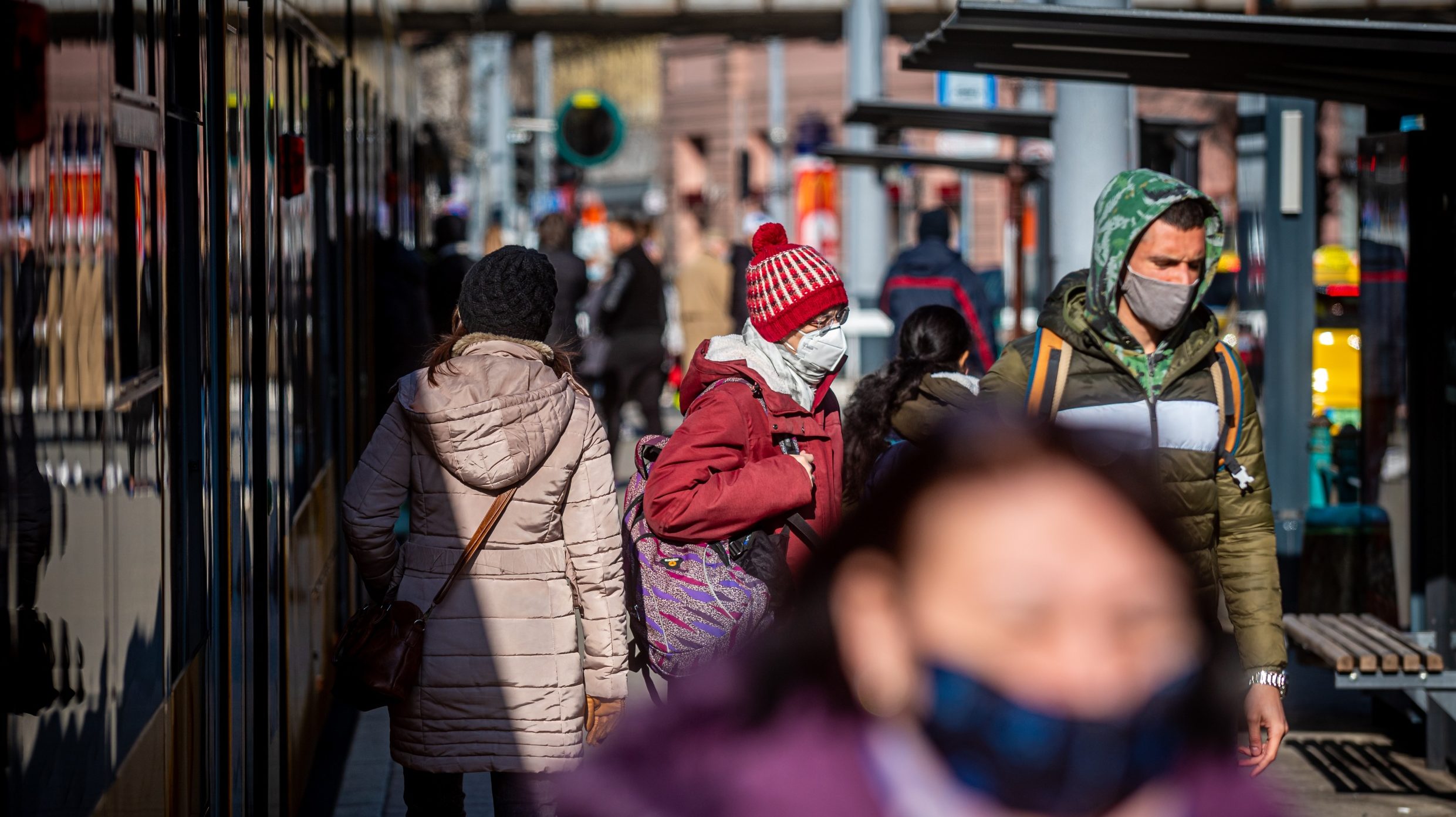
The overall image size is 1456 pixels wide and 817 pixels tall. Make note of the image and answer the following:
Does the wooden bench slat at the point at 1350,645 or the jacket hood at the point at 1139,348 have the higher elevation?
the jacket hood at the point at 1139,348

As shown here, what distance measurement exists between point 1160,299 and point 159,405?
6.80ft

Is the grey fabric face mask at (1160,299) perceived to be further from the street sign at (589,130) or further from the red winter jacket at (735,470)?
the street sign at (589,130)

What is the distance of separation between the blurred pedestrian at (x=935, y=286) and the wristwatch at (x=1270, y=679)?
567cm

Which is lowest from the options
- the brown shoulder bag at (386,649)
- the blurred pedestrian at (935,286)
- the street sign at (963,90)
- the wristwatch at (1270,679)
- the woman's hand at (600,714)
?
the woman's hand at (600,714)

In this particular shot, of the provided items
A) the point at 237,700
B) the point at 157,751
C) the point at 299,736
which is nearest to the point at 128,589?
the point at 157,751

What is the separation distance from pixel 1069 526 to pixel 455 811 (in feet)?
10.1

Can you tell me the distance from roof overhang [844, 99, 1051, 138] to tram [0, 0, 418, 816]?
5.05m

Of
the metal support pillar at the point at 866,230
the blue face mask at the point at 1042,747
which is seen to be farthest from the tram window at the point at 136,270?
the metal support pillar at the point at 866,230

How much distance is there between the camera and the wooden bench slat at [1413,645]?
569 cm

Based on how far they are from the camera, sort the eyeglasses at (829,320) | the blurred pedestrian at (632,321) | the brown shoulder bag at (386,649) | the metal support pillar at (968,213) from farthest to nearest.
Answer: the metal support pillar at (968,213) → the blurred pedestrian at (632,321) → the eyeglasses at (829,320) → the brown shoulder bag at (386,649)

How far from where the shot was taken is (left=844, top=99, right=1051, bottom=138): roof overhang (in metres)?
10.3

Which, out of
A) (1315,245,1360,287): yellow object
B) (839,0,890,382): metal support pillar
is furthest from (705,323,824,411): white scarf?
(839,0,890,382): metal support pillar

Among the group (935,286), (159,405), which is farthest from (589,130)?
(159,405)

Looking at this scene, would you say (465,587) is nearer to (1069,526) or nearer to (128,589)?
(128,589)
